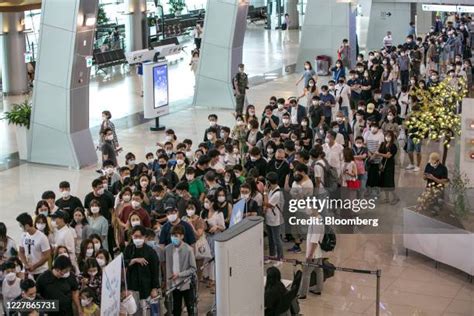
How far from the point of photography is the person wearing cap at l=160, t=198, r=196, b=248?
38.0 feet

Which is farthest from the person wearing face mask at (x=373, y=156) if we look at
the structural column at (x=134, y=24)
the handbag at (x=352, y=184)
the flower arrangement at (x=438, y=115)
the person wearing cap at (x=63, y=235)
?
the structural column at (x=134, y=24)

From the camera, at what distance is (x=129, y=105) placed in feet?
89.0

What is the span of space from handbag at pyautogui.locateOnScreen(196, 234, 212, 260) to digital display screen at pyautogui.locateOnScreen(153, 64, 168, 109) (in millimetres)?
11003

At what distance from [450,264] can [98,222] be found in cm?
506

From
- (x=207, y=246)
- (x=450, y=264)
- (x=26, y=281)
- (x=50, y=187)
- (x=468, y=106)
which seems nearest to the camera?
(x=26, y=281)

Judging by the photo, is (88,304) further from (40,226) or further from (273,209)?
(273,209)

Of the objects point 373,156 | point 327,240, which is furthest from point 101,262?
point 373,156

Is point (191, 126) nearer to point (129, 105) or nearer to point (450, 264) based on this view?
point (129, 105)

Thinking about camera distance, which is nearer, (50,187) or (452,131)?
(452,131)

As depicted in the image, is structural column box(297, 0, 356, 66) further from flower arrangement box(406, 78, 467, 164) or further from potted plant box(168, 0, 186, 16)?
potted plant box(168, 0, 186, 16)

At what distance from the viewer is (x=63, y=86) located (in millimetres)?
19469

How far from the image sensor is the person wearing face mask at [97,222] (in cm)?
1219

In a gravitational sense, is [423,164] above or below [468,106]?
below

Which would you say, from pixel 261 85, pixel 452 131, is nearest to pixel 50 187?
pixel 452 131
